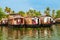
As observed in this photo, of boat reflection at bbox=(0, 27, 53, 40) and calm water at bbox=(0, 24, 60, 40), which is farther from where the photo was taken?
boat reflection at bbox=(0, 27, 53, 40)

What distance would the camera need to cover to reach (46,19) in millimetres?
62375

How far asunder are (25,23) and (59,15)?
57.8 metres

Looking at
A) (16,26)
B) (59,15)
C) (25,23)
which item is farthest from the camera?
(59,15)

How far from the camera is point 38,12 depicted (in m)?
106

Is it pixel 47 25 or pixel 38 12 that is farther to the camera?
pixel 38 12

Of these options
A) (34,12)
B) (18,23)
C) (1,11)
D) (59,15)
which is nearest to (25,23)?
(18,23)

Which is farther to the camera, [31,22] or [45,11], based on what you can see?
[45,11]

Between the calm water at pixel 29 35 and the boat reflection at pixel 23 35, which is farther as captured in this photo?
the boat reflection at pixel 23 35

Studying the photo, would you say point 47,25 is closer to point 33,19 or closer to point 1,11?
point 33,19

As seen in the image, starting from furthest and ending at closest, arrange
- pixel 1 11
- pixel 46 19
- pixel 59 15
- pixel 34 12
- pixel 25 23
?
pixel 59 15 → pixel 34 12 → pixel 1 11 → pixel 46 19 → pixel 25 23

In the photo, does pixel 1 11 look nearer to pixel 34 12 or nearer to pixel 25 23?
pixel 34 12

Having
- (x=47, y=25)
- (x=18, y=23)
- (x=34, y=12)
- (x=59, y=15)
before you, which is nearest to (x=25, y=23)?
(x=18, y=23)

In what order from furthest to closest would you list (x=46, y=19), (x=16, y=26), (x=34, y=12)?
(x=34, y=12)
(x=46, y=19)
(x=16, y=26)

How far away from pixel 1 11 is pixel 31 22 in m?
34.2
